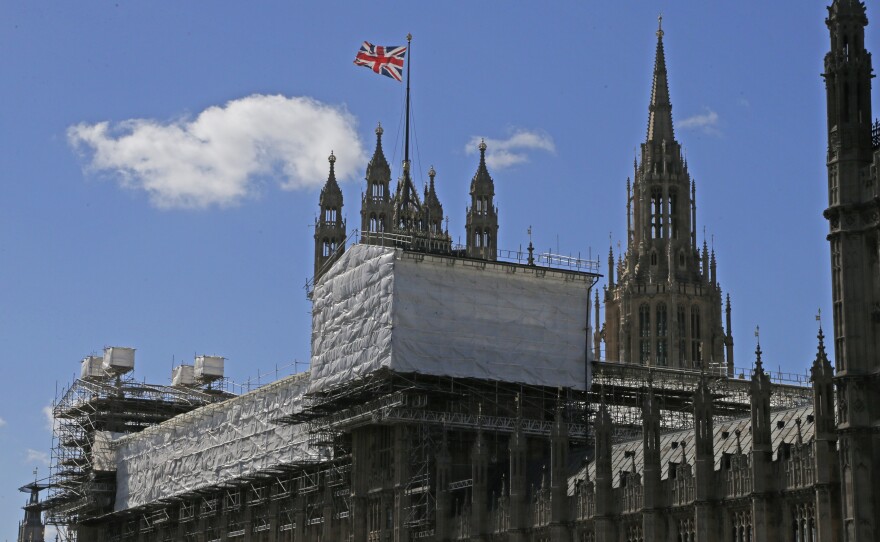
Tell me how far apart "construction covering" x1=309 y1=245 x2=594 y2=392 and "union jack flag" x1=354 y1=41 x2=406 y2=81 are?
17.0m

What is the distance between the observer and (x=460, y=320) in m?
122

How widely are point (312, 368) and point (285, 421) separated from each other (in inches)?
277

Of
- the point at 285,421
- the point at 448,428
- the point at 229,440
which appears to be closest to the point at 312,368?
the point at 285,421

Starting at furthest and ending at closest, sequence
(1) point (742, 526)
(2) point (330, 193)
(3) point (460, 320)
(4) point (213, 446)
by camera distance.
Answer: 1. (2) point (330, 193)
2. (4) point (213, 446)
3. (3) point (460, 320)
4. (1) point (742, 526)

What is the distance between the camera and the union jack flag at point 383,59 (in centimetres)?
13650

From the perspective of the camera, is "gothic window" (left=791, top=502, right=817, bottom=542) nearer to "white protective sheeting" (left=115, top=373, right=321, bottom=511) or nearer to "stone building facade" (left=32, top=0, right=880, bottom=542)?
"stone building facade" (left=32, top=0, right=880, bottom=542)

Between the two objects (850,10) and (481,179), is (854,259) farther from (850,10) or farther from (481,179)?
(481,179)

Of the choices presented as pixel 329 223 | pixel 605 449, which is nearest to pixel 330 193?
pixel 329 223

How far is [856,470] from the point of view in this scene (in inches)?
2997

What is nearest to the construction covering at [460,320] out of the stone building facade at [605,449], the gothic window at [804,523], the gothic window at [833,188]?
the stone building facade at [605,449]

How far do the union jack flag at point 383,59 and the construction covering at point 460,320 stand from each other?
55.9 feet

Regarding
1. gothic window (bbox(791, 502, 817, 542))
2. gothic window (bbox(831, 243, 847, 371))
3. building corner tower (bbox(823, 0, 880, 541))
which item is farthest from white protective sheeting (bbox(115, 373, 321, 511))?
building corner tower (bbox(823, 0, 880, 541))

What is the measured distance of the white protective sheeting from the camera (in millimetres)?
142375

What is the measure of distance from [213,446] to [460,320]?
43488 millimetres
